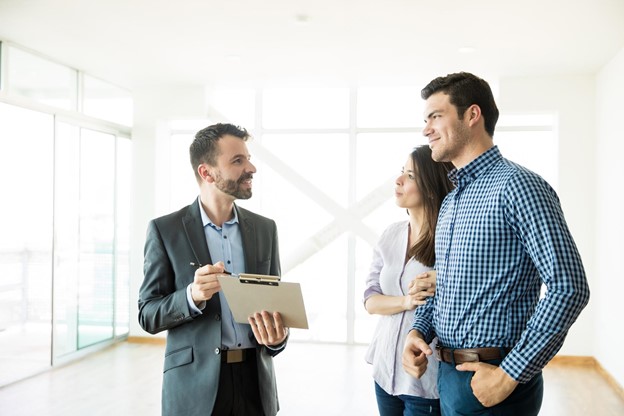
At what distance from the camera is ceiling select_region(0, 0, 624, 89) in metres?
4.20

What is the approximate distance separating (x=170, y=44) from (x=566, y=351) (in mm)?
4949

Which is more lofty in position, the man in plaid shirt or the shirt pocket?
the man in plaid shirt

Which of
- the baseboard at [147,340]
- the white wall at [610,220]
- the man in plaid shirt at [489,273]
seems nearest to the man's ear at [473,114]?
the man in plaid shirt at [489,273]

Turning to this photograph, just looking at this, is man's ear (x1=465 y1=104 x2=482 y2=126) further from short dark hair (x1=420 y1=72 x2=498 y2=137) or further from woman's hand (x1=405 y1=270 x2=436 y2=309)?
woman's hand (x1=405 y1=270 x2=436 y2=309)

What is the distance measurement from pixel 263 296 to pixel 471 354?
0.60 metres

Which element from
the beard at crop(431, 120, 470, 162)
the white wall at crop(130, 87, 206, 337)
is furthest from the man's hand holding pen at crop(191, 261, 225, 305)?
the white wall at crop(130, 87, 206, 337)

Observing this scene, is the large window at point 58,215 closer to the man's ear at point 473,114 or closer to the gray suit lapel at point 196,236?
the gray suit lapel at point 196,236

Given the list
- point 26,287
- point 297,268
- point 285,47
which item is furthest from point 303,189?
point 26,287

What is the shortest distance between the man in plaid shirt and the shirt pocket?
0.70m

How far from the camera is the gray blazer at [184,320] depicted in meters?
1.90

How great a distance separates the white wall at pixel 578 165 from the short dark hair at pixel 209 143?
4.91 metres

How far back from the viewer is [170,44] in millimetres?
5180

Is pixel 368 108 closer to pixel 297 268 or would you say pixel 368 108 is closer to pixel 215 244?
pixel 297 268

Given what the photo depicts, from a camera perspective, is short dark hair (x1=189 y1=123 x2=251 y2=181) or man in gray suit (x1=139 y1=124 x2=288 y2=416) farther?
short dark hair (x1=189 y1=123 x2=251 y2=181)
